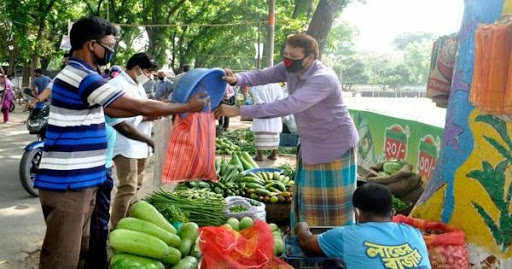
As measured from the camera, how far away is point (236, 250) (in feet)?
8.96

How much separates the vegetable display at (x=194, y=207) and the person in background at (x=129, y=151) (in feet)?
1.08

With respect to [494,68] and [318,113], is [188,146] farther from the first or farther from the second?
[494,68]

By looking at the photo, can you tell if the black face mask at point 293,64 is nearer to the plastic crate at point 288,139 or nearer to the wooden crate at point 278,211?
the wooden crate at point 278,211

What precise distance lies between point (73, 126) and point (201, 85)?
44.8 inches

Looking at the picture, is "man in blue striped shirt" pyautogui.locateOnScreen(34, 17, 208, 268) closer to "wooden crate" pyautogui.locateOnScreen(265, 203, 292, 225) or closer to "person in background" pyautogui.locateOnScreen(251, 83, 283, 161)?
"wooden crate" pyautogui.locateOnScreen(265, 203, 292, 225)

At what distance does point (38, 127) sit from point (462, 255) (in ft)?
21.5

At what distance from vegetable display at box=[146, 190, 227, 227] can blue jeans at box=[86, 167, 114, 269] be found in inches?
20.6

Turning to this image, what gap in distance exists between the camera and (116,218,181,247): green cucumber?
10.3 ft

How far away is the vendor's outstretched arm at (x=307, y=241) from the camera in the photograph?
2.76 metres

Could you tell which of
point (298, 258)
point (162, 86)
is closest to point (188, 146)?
point (298, 258)

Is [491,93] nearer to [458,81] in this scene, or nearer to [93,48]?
[458,81]

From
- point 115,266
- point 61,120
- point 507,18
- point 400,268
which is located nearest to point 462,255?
point 400,268

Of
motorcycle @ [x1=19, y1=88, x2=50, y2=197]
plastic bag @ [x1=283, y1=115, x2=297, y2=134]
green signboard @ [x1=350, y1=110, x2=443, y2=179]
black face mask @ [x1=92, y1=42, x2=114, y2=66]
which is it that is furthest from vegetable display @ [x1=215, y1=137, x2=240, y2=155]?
black face mask @ [x1=92, y1=42, x2=114, y2=66]

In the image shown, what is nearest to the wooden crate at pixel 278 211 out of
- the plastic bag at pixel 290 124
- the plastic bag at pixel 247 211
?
the plastic bag at pixel 247 211
